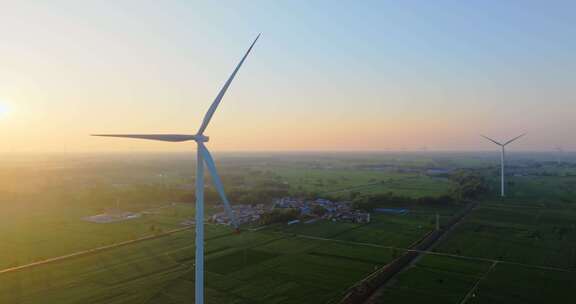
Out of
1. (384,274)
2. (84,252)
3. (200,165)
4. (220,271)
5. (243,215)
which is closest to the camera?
(200,165)

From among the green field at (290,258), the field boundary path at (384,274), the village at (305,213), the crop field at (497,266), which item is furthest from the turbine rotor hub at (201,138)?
the village at (305,213)

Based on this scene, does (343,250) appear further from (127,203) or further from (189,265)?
(127,203)

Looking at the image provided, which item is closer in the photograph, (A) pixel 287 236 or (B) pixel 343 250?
(B) pixel 343 250

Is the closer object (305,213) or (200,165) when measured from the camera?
(200,165)

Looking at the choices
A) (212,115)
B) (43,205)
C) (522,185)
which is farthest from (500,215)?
(43,205)

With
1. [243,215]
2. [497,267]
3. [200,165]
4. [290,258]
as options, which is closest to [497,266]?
[497,267]

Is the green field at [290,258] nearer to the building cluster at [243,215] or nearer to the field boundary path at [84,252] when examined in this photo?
the field boundary path at [84,252]

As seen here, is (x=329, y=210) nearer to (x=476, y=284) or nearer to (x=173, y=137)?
(x=476, y=284)
